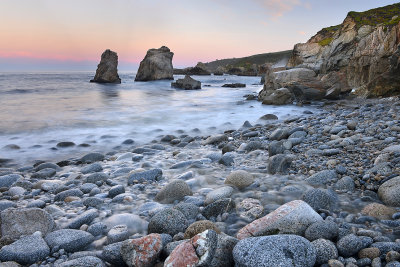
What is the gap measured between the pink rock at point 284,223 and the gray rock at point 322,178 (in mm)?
1110

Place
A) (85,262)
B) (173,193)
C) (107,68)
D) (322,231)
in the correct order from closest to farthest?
(85,262) → (322,231) → (173,193) → (107,68)

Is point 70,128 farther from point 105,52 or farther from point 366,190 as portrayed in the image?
point 105,52

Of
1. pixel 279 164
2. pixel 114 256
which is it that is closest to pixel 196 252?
pixel 114 256

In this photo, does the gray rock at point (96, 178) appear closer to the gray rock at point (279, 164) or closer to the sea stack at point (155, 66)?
the gray rock at point (279, 164)

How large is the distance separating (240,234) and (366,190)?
1.69m

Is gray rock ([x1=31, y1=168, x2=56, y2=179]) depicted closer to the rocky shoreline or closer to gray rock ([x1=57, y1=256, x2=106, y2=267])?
the rocky shoreline

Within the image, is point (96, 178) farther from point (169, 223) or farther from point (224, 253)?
point (224, 253)

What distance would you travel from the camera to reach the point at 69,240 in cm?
223

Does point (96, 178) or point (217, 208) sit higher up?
point (217, 208)

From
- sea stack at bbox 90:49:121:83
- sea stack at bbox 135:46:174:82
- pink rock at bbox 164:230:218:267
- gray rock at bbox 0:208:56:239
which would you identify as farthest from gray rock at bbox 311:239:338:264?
sea stack at bbox 135:46:174:82

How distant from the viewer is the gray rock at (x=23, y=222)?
2.34m

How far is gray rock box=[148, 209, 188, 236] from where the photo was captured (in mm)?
2359

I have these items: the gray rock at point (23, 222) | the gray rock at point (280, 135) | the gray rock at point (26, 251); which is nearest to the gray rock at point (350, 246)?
the gray rock at point (26, 251)

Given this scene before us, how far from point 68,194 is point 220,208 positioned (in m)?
1.91
